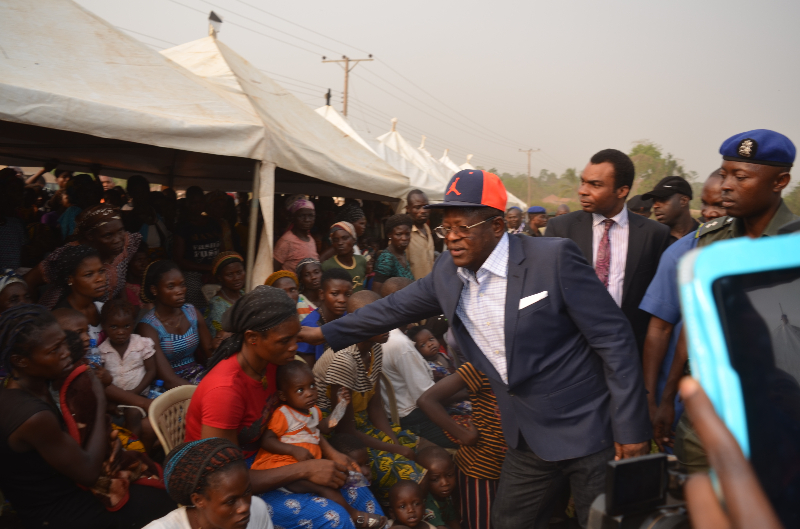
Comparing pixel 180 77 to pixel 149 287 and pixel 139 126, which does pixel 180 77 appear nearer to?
pixel 139 126

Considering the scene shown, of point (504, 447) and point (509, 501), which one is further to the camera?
Result: point (504, 447)

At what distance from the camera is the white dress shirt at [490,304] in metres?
2.54

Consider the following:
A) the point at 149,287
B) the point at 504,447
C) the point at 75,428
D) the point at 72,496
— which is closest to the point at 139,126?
the point at 149,287

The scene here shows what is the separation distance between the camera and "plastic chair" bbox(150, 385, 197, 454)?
9.57 ft

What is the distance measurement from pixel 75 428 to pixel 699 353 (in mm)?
2838

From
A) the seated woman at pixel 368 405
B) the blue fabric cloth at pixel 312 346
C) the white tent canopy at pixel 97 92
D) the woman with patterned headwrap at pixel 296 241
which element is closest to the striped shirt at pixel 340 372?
the seated woman at pixel 368 405

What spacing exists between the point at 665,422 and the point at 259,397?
217cm

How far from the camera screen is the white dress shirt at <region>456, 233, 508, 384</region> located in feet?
5.04

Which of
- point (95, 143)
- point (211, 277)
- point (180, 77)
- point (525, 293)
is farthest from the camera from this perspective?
point (95, 143)

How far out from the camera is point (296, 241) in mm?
6102

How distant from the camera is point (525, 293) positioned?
2.47m

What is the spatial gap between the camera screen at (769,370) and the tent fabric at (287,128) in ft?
14.5

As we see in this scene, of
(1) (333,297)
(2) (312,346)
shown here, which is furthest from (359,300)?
(2) (312,346)

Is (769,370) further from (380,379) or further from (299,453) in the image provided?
(380,379)
